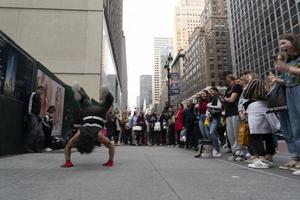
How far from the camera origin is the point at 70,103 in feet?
46.6

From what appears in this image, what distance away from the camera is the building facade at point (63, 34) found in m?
22.5

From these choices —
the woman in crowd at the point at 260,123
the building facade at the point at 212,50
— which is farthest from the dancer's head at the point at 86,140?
the building facade at the point at 212,50

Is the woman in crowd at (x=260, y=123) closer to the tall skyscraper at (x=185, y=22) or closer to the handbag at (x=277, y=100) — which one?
the handbag at (x=277, y=100)

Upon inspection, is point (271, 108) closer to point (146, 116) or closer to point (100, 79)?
point (146, 116)

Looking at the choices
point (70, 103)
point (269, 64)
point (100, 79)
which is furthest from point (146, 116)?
point (269, 64)

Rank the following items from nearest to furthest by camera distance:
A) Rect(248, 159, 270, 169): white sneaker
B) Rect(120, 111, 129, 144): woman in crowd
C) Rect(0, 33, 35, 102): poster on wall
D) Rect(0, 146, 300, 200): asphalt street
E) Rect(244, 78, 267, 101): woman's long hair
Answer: Rect(0, 146, 300, 200): asphalt street < Rect(248, 159, 270, 169): white sneaker < Rect(244, 78, 267, 101): woman's long hair < Rect(0, 33, 35, 102): poster on wall < Rect(120, 111, 129, 144): woman in crowd

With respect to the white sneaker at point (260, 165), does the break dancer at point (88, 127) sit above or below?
above

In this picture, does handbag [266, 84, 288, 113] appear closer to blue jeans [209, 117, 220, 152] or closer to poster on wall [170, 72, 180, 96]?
blue jeans [209, 117, 220, 152]

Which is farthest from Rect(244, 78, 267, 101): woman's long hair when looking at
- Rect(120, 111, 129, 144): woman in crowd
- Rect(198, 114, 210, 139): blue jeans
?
Rect(120, 111, 129, 144): woman in crowd

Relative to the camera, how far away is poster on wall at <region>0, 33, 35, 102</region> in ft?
23.4

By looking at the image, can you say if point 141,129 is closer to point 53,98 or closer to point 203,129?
point 53,98

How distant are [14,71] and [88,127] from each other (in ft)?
12.1

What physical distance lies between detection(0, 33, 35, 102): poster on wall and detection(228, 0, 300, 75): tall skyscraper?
170 ft

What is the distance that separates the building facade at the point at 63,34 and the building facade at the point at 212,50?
286ft
